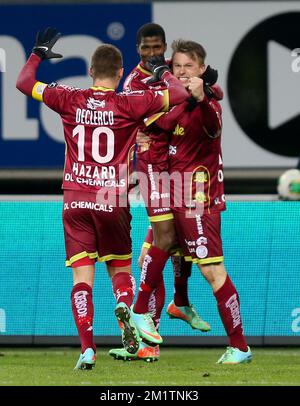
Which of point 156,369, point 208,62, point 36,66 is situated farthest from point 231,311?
point 208,62

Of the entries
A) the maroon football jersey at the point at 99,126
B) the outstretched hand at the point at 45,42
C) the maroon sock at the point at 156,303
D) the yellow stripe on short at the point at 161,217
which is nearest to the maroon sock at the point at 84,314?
the maroon football jersey at the point at 99,126

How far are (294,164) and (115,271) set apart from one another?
6779mm

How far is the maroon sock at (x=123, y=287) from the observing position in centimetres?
957

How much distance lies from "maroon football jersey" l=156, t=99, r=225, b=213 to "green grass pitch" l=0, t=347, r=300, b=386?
1.18m

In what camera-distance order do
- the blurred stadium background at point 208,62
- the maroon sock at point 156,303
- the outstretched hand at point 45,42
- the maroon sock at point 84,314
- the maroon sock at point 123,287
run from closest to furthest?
the maroon sock at point 84,314 → the maroon sock at point 123,287 → the outstretched hand at point 45,42 → the maroon sock at point 156,303 → the blurred stadium background at point 208,62

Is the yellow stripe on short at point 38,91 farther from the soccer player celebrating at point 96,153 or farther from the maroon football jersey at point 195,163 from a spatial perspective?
the maroon football jersey at point 195,163

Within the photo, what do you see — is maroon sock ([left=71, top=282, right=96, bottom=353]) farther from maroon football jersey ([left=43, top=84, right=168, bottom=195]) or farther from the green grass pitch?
maroon football jersey ([left=43, top=84, right=168, bottom=195])

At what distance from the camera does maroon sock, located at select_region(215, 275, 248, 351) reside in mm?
9883

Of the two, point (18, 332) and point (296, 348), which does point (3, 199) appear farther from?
point (296, 348)

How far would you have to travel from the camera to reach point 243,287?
450 inches

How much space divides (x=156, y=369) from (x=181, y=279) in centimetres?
141

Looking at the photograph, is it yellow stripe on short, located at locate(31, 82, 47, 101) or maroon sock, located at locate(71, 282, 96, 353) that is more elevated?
yellow stripe on short, located at locate(31, 82, 47, 101)

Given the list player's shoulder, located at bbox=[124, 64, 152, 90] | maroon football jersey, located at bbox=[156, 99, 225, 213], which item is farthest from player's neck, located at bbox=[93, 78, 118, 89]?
player's shoulder, located at bbox=[124, 64, 152, 90]
